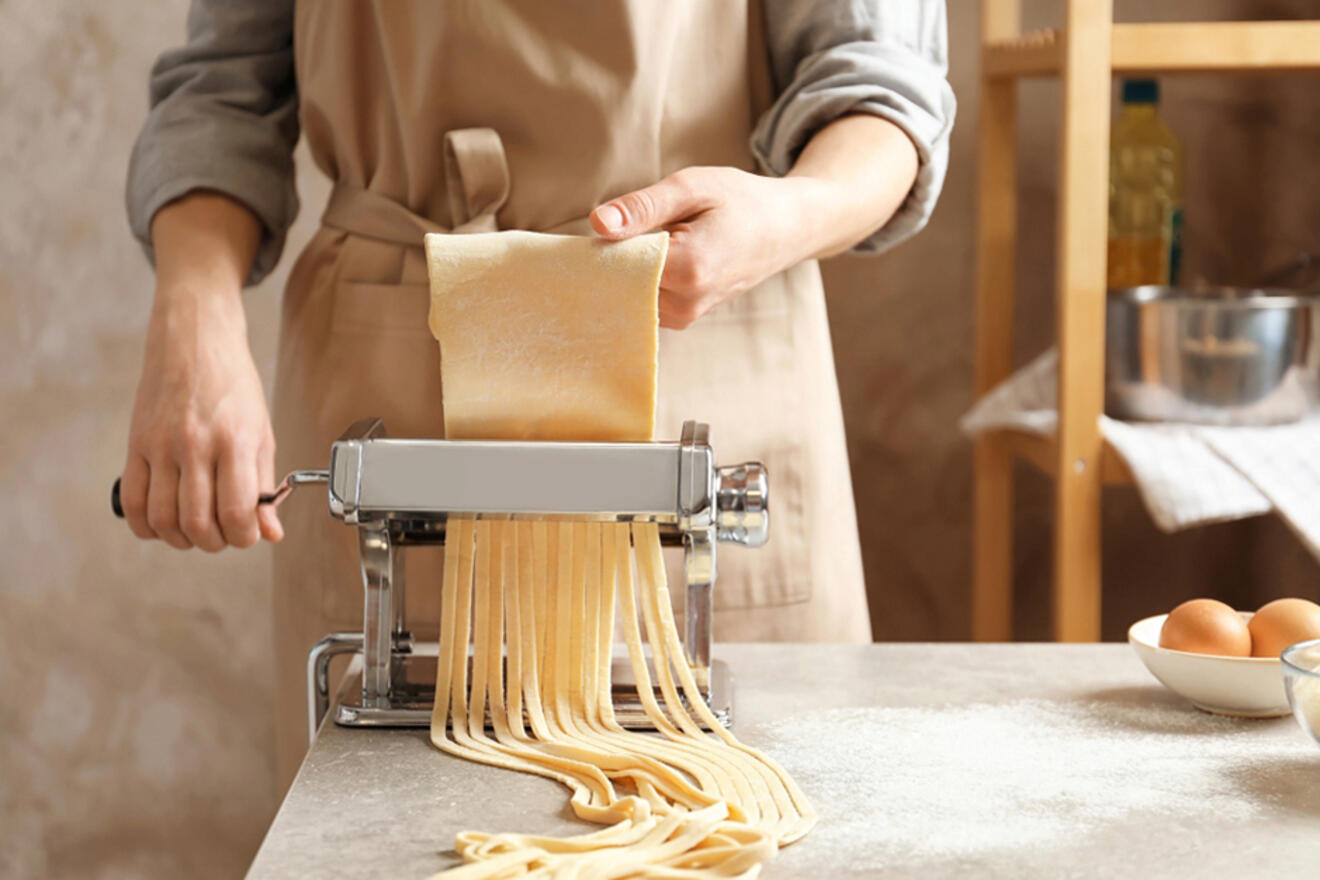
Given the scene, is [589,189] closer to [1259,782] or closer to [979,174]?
[1259,782]

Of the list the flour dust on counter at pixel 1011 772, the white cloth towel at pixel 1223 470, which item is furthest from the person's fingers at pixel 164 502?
the white cloth towel at pixel 1223 470

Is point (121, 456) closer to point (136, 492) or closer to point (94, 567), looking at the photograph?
point (94, 567)

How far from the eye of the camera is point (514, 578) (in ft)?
2.65

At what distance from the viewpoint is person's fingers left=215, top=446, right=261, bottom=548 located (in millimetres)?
899

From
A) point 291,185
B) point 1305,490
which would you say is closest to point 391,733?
point 291,185

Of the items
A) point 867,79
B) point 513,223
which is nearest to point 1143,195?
point 867,79

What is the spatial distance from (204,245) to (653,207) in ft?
1.44

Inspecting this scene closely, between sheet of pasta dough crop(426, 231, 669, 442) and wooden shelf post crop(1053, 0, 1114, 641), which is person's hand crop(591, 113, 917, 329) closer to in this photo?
sheet of pasta dough crop(426, 231, 669, 442)

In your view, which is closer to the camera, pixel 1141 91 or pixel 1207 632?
pixel 1207 632

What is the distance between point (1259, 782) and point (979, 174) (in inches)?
50.1

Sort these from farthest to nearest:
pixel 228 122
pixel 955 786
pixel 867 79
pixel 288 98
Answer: pixel 288 98 < pixel 228 122 < pixel 867 79 < pixel 955 786

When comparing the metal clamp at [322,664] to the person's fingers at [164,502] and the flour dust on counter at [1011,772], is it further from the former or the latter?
the flour dust on counter at [1011,772]

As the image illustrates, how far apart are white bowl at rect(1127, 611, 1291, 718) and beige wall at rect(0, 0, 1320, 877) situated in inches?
44.8

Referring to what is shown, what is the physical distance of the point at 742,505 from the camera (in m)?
0.79
